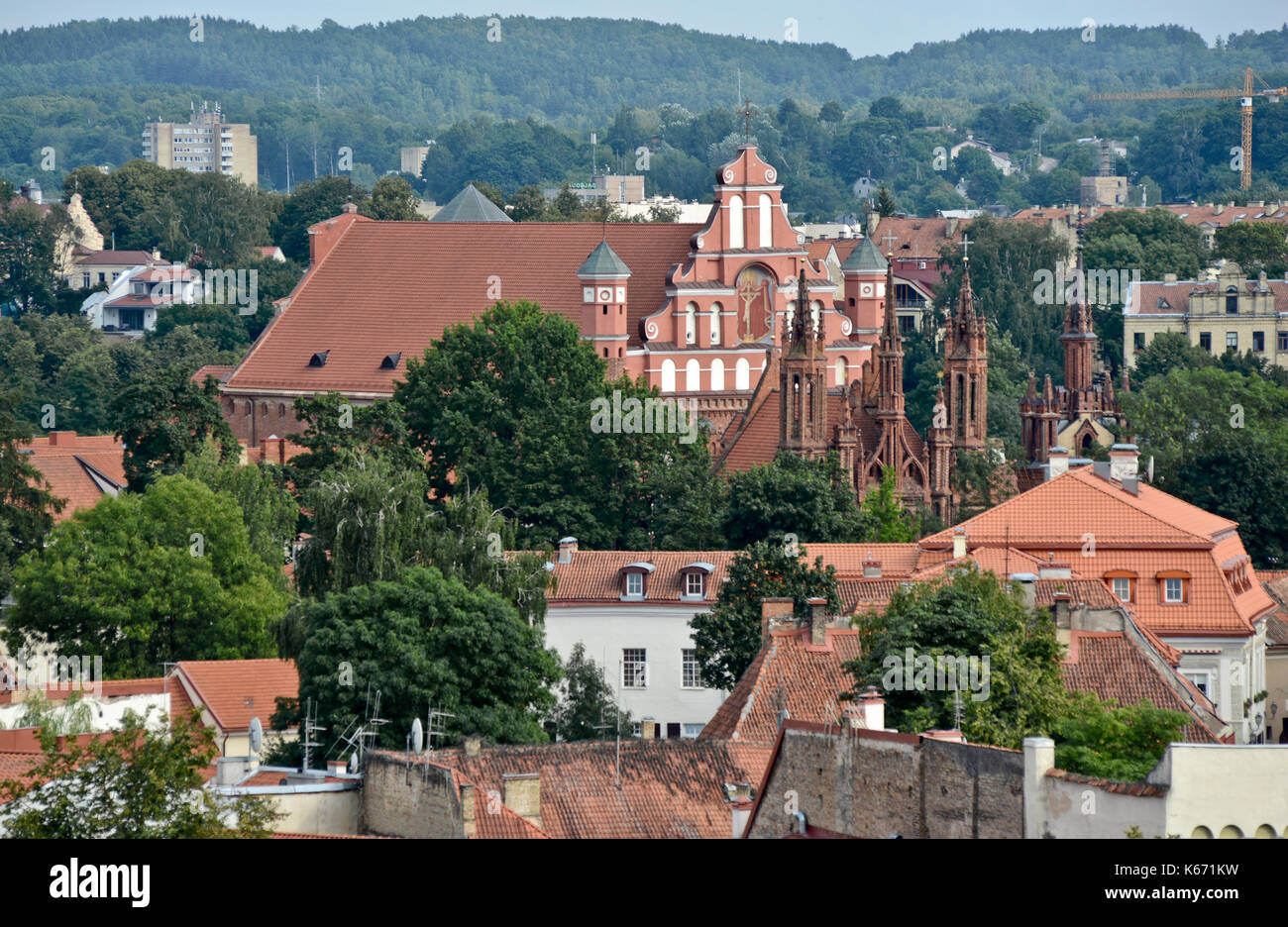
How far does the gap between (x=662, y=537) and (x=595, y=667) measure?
12.0 metres

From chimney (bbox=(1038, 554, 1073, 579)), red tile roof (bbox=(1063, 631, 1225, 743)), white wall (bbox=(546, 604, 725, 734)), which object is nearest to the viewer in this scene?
red tile roof (bbox=(1063, 631, 1225, 743))

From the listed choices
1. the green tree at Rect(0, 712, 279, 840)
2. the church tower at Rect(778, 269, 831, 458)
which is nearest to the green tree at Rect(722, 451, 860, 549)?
the church tower at Rect(778, 269, 831, 458)

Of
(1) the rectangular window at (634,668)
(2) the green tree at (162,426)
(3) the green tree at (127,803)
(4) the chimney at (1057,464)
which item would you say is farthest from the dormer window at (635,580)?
(3) the green tree at (127,803)

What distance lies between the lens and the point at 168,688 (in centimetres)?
5184

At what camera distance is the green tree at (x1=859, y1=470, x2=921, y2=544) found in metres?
66.2

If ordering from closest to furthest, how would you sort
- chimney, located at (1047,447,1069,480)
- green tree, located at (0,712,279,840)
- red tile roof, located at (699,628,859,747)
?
green tree, located at (0,712,279,840) → red tile roof, located at (699,628,859,747) → chimney, located at (1047,447,1069,480)

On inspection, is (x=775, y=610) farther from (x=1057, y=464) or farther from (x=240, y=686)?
(x=1057, y=464)

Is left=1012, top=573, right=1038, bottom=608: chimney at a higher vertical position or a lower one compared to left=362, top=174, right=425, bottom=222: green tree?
lower

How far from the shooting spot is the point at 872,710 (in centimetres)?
3494

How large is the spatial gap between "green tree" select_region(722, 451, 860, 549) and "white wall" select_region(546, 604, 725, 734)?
22.2 ft

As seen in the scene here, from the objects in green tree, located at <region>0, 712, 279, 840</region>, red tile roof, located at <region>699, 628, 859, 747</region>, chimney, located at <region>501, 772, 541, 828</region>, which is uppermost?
green tree, located at <region>0, 712, 279, 840</region>

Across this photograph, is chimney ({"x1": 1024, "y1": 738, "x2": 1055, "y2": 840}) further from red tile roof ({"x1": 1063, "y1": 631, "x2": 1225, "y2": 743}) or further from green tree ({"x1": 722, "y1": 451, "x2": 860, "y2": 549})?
green tree ({"x1": 722, "y1": 451, "x2": 860, "y2": 549})

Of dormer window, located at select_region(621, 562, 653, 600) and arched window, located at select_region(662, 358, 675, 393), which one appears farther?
arched window, located at select_region(662, 358, 675, 393)
